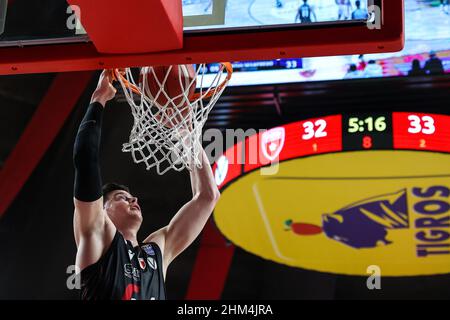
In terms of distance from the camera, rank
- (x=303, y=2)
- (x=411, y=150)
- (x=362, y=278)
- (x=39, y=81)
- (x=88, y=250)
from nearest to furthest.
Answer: (x=303, y=2) → (x=88, y=250) → (x=411, y=150) → (x=39, y=81) → (x=362, y=278)

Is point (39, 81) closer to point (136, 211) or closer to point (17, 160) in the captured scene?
point (17, 160)

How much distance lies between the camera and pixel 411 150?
5582mm

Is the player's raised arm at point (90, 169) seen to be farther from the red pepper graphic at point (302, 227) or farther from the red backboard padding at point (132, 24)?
the red pepper graphic at point (302, 227)

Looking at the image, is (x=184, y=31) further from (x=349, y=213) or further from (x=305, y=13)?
(x=349, y=213)

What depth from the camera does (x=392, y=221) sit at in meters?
6.60

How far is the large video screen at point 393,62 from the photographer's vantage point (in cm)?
564

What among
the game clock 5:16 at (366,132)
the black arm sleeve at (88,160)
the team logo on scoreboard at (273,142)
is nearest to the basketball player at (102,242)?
the black arm sleeve at (88,160)

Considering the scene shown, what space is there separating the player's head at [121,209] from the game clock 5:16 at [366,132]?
80.0 inches

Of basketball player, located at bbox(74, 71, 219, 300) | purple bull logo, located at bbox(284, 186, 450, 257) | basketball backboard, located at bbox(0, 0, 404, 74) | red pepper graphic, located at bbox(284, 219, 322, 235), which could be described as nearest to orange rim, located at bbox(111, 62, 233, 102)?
basketball player, located at bbox(74, 71, 219, 300)

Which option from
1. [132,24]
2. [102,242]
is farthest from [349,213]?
[132,24]

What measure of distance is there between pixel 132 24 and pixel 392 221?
174 inches

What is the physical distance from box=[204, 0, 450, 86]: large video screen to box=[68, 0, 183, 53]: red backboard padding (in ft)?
10.7
